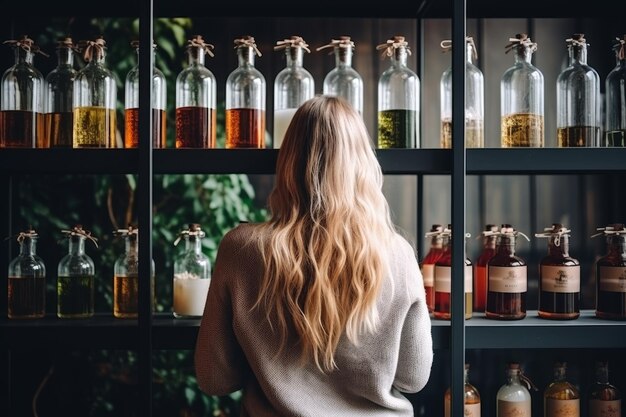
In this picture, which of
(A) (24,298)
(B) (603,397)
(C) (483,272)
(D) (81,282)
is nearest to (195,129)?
(D) (81,282)

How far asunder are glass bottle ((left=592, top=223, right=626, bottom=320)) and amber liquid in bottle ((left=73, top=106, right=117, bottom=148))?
3.90 feet

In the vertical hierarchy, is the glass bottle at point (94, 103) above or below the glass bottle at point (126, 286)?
above

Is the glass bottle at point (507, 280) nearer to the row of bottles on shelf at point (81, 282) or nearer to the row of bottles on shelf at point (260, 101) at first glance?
the row of bottles on shelf at point (260, 101)

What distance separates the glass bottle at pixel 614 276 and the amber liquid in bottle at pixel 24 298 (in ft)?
4.44

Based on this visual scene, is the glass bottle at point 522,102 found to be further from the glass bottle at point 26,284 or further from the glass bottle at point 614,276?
the glass bottle at point 26,284

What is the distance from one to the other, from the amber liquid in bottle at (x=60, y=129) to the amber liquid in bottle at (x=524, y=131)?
103 centimetres

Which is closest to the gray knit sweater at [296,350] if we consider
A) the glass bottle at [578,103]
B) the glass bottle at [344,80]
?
the glass bottle at [344,80]

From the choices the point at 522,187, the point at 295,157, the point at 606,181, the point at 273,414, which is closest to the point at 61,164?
the point at 295,157

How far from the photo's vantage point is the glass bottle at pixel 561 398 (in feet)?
5.19

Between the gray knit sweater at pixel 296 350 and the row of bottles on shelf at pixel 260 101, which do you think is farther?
the row of bottles on shelf at pixel 260 101

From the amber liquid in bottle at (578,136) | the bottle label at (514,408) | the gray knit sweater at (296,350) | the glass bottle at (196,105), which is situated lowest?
the bottle label at (514,408)

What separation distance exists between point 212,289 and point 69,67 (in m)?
0.71

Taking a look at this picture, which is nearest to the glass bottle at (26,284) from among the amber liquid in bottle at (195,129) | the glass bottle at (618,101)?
the amber liquid in bottle at (195,129)

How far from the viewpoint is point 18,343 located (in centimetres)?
150
